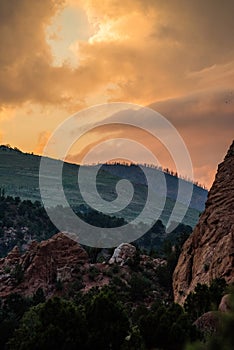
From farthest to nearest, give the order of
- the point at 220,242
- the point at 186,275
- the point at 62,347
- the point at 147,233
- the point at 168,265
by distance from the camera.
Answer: the point at 147,233 → the point at 168,265 → the point at 186,275 → the point at 220,242 → the point at 62,347

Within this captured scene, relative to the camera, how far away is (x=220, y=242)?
41.9 m

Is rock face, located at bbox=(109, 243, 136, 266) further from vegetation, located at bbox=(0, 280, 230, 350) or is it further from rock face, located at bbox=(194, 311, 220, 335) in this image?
rock face, located at bbox=(194, 311, 220, 335)

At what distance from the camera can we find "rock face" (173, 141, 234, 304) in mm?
39875


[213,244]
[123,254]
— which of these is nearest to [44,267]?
[123,254]

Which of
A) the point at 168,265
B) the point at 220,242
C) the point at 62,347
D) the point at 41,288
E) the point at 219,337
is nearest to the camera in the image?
the point at 219,337

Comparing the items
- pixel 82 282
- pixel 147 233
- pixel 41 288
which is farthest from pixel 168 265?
pixel 147 233

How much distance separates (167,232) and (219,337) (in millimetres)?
134200

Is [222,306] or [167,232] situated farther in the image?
[167,232]

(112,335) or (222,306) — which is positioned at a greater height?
(222,306)

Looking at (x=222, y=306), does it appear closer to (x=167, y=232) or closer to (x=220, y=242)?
(x=220, y=242)

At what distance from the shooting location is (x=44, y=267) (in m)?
61.0

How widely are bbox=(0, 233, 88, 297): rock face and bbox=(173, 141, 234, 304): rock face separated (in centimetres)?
1718

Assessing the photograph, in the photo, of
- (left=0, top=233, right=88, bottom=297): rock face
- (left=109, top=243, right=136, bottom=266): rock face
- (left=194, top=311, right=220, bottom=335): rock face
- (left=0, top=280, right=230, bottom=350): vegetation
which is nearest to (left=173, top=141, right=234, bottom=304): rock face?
(left=194, top=311, right=220, bottom=335): rock face

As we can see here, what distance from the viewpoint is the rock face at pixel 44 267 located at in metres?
59.2
